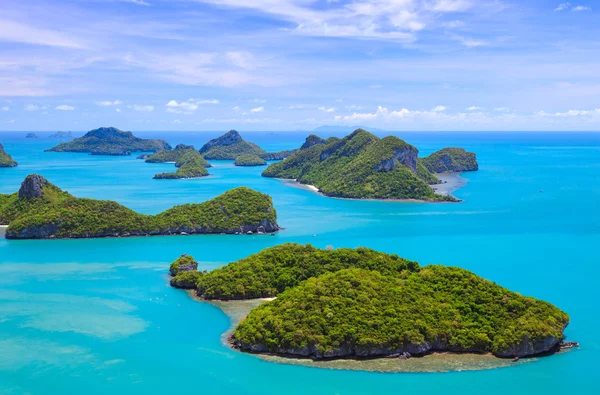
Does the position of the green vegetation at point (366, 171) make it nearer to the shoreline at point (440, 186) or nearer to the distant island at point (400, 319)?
the shoreline at point (440, 186)

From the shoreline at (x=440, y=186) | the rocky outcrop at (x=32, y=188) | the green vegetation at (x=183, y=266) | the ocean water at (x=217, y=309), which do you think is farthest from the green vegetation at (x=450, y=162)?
the green vegetation at (x=183, y=266)

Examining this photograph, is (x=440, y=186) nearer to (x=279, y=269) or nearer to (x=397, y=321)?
(x=279, y=269)

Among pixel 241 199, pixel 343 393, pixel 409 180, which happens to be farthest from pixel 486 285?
pixel 409 180

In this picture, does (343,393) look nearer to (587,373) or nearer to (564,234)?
(587,373)

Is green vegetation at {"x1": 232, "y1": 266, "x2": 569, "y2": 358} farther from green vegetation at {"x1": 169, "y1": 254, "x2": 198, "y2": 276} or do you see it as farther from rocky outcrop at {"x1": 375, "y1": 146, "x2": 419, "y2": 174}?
rocky outcrop at {"x1": 375, "y1": 146, "x2": 419, "y2": 174}

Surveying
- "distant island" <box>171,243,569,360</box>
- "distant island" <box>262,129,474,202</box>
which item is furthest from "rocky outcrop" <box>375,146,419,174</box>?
"distant island" <box>171,243,569,360</box>

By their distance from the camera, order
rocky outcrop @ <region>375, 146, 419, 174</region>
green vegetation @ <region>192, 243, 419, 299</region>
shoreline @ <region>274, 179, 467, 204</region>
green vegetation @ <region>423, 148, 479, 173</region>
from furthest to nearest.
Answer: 1. green vegetation @ <region>423, 148, 479, 173</region>
2. rocky outcrop @ <region>375, 146, 419, 174</region>
3. shoreline @ <region>274, 179, 467, 204</region>
4. green vegetation @ <region>192, 243, 419, 299</region>

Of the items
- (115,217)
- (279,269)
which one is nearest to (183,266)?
(279,269)
